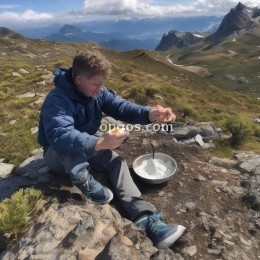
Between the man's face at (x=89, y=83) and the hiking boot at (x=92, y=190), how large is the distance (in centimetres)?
154

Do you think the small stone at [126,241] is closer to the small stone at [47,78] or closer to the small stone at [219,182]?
the small stone at [219,182]

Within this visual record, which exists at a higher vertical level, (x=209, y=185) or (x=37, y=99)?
(x=209, y=185)

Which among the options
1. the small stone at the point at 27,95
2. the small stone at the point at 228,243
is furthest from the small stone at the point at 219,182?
the small stone at the point at 27,95

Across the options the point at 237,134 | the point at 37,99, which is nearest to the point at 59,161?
the point at 237,134

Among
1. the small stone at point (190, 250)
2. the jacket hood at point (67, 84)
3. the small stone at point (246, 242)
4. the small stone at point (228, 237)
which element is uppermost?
the jacket hood at point (67, 84)

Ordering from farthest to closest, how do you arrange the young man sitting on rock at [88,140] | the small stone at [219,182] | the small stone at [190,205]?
the small stone at [219,182], the small stone at [190,205], the young man sitting on rock at [88,140]

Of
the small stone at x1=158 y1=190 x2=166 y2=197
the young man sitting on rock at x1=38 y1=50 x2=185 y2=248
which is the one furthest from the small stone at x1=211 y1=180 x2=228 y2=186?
the young man sitting on rock at x1=38 y1=50 x2=185 y2=248

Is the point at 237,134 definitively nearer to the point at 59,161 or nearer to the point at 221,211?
the point at 221,211

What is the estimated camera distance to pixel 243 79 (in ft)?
536

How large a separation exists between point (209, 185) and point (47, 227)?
3.98 metres

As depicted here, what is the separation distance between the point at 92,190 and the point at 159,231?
1.44 metres

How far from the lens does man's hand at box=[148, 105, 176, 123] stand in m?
6.85

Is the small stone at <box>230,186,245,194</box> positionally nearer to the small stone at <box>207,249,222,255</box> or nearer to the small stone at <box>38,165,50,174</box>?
the small stone at <box>207,249,222,255</box>

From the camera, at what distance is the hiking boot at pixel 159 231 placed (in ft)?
17.6
